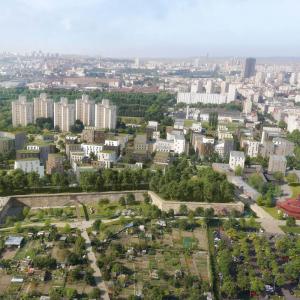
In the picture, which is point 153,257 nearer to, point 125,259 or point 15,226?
point 125,259

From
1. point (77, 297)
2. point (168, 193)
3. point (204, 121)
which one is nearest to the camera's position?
point (77, 297)

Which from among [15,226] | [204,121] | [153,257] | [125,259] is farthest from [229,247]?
[204,121]

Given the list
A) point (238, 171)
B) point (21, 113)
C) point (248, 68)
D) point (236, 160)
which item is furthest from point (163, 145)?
point (248, 68)

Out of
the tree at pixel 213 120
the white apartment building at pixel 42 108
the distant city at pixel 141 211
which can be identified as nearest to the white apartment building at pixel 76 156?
the distant city at pixel 141 211

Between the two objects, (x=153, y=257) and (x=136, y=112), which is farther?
(x=136, y=112)

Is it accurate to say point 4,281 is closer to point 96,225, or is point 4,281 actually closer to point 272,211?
point 96,225
